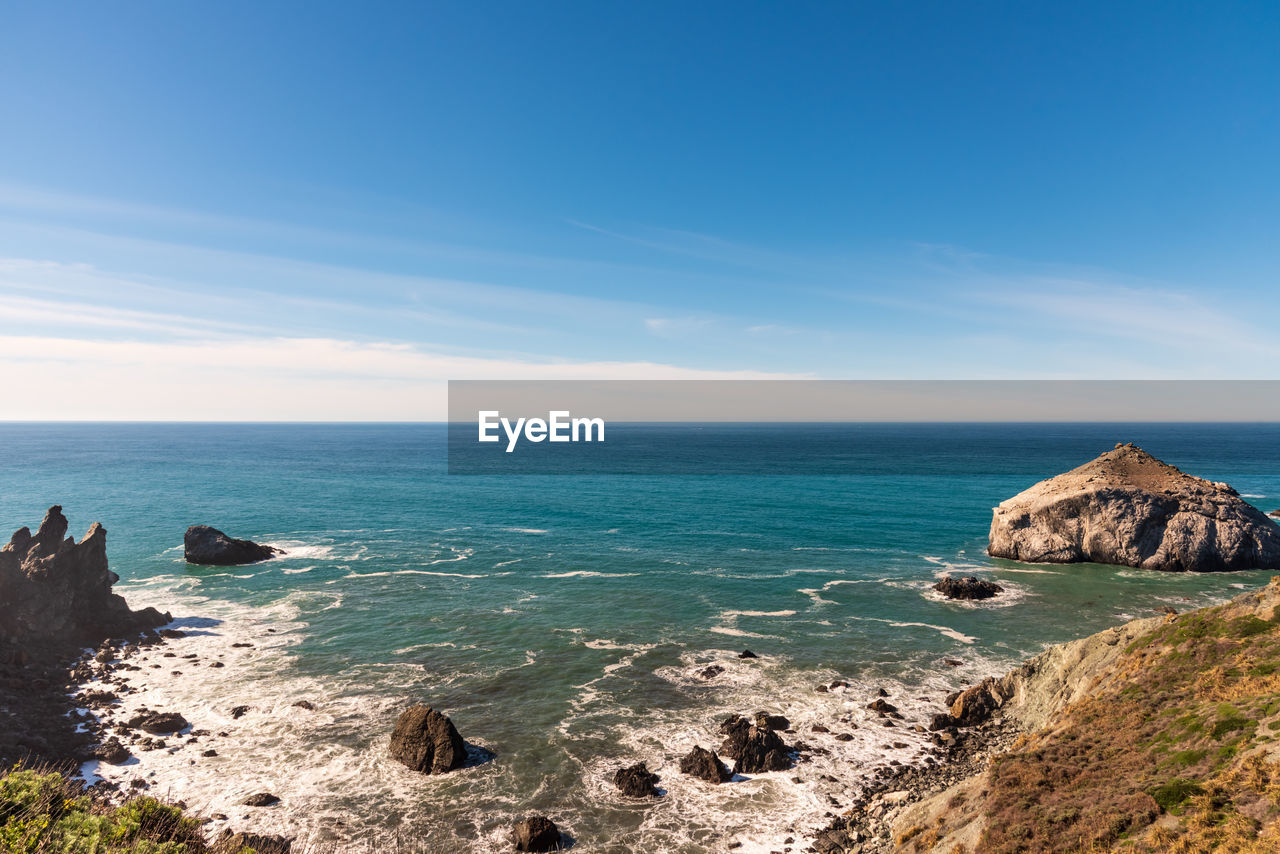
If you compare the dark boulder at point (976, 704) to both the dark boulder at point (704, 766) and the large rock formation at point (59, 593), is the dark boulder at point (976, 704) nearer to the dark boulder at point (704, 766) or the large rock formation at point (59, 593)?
the dark boulder at point (704, 766)

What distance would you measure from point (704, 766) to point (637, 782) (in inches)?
170

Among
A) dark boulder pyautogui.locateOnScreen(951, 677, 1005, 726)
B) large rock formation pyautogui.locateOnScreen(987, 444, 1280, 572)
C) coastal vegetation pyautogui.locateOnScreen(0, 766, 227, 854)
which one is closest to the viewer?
coastal vegetation pyautogui.locateOnScreen(0, 766, 227, 854)

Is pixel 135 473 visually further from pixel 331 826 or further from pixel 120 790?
pixel 331 826

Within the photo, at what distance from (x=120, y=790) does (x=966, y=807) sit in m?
46.0

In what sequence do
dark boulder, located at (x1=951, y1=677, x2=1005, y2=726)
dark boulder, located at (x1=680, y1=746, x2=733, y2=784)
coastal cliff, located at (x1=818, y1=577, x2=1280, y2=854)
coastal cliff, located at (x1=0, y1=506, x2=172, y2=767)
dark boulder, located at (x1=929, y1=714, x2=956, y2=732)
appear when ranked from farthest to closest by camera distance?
dark boulder, located at (x1=951, y1=677, x2=1005, y2=726)
dark boulder, located at (x1=929, y1=714, x2=956, y2=732)
coastal cliff, located at (x1=0, y1=506, x2=172, y2=767)
dark boulder, located at (x1=680, y1=746, x2=733, y2=784)
coastal cliff, located at (x1=818, y1=577, x2=1280, y2=854)

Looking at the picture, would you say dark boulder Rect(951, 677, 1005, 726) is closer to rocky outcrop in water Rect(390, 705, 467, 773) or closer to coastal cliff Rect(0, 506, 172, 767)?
rocky outcrop in water Rect(390, 705, 467, 773)

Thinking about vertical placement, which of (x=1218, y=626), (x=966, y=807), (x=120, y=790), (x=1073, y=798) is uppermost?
(x=1218, y=626)

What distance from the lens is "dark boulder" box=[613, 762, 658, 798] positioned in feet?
112

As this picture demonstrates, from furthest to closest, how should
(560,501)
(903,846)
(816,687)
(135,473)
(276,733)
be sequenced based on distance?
(135,473), (560,501), (816,687), (276,733), (903,846)

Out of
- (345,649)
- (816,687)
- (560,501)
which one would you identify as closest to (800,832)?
(816,687)

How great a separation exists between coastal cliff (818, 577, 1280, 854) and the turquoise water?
21.8 ft

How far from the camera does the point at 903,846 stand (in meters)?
27.9

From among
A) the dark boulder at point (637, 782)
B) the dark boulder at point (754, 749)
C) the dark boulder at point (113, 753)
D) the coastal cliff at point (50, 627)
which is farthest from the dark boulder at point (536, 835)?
the coastal cliff at point (50, 627)

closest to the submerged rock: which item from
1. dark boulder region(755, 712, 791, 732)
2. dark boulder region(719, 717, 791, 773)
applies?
dark boulder region(755, 712, 791, 732)
